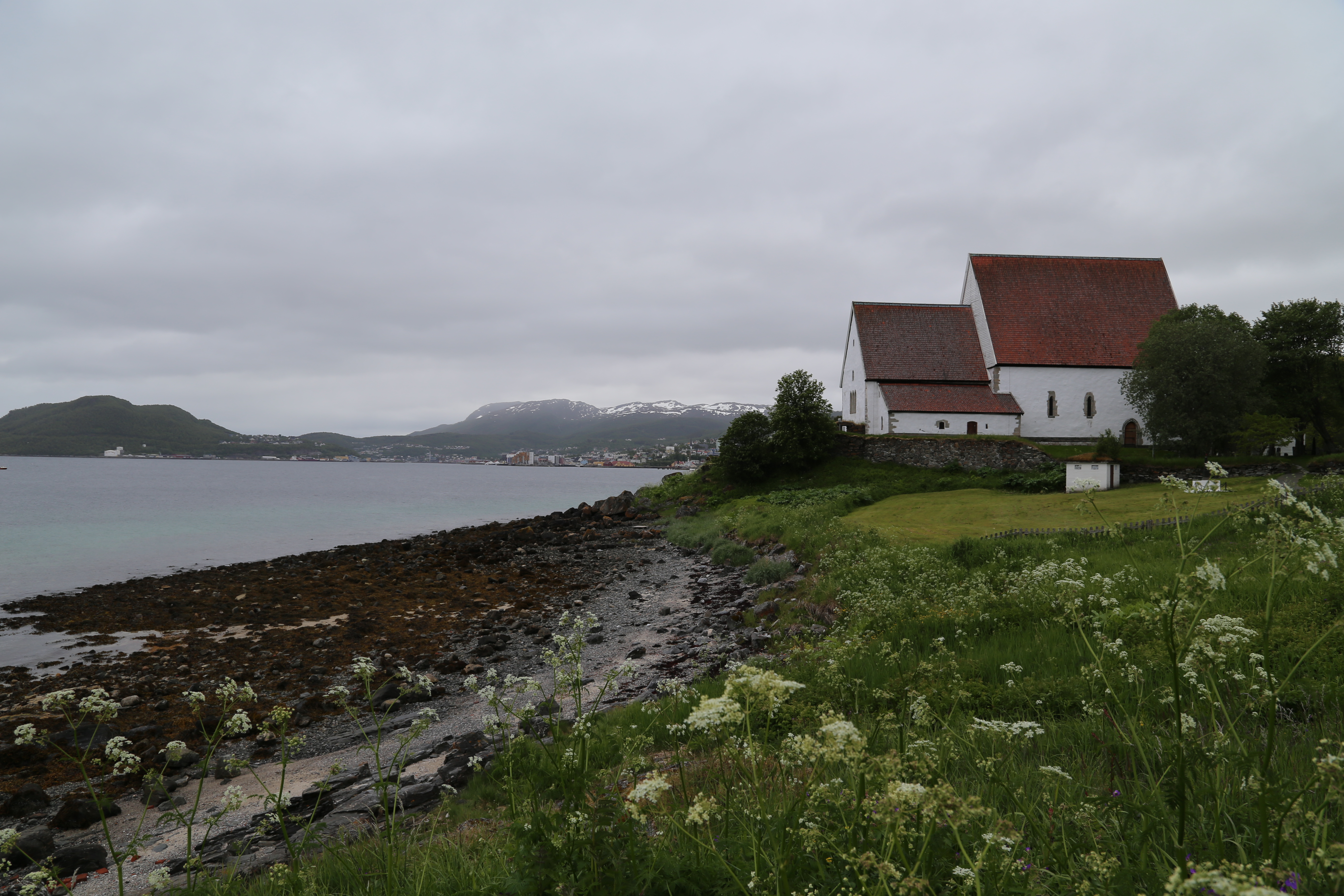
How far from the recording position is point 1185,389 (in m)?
31.5

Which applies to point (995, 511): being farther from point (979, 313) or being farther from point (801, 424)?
point (979, 313)

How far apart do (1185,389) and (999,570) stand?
28.2 meters

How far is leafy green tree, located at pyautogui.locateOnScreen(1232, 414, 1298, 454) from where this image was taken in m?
29.2

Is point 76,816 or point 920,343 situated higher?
point 920,343

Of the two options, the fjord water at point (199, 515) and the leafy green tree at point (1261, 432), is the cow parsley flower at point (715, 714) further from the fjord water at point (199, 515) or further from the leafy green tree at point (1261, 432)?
the leafy green tree at point (1261, 432)

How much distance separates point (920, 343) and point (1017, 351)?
6348 mm

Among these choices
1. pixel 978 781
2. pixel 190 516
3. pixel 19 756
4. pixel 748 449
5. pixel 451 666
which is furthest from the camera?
pixel 190 516

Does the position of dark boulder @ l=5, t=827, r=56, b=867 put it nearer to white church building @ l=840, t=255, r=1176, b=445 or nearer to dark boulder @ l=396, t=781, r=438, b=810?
dark boulder @ l=396, t=781, r=438, b=810

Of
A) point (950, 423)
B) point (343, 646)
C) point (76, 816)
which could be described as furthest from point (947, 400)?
point (76, 816)

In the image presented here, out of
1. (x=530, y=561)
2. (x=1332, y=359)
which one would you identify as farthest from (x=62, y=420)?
(x=1332, y=359)

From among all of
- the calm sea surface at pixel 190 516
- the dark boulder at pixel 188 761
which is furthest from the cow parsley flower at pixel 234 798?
the calm sea surface at pixel 190 516

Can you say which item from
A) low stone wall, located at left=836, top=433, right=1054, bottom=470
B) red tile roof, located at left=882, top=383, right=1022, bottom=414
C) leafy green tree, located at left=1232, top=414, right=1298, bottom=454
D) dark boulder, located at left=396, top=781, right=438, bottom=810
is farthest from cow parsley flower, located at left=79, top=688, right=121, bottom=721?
red tile roof, located at left=882, top=383, right=1022, bottom=414

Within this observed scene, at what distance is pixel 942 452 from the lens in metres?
37.8

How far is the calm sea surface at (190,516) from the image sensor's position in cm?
3102
